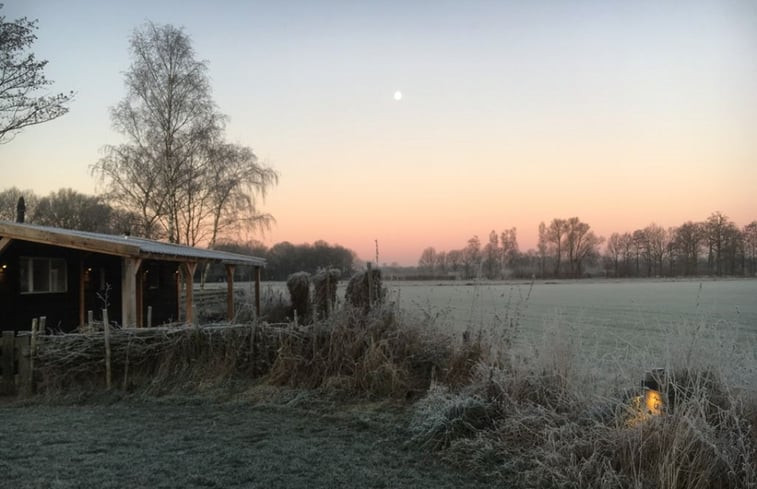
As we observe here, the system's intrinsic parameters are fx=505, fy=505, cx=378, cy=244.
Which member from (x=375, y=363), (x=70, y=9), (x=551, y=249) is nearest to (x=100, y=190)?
(x=70, y=9)

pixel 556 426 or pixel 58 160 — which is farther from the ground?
pixel 58 160

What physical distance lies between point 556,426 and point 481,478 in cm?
79

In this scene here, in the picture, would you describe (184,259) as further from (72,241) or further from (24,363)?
(24,363)

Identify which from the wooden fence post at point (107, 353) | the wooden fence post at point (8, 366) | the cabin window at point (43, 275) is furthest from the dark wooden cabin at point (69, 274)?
the wooden fence post at point (107, 353)

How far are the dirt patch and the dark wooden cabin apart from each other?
398 cm

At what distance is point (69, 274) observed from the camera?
1195 centimetres

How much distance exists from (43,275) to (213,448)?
9220 mm

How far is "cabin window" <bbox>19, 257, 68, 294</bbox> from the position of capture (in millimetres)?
10922

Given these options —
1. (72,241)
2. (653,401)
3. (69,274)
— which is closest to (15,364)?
(72,241)

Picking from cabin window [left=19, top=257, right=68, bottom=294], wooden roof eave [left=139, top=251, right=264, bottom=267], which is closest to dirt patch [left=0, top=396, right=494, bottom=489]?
wooden roof eave [left=139, top=251, right=264, bottom=267]

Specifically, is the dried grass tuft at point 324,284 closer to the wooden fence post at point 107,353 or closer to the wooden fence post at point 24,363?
the wooden fence post at point 107,353

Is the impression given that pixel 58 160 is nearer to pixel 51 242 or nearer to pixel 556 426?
pixel 51 242

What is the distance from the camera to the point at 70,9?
1299 centimetres

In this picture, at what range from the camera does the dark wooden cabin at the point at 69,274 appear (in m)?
9.61
